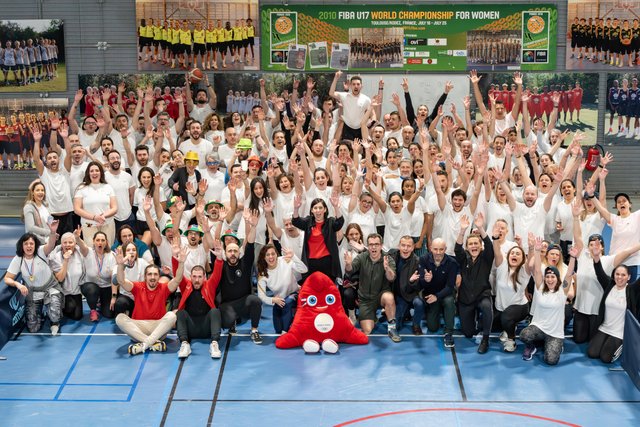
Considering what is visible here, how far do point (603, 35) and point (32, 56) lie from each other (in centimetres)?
1355

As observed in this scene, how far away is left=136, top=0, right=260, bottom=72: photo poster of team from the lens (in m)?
21.0

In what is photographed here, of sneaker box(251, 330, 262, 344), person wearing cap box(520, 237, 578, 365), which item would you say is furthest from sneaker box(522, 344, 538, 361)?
sneaker box(251, 330, 262, 344)

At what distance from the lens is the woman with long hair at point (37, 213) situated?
1477 cm

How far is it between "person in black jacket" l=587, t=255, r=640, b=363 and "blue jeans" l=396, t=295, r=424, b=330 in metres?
2.48

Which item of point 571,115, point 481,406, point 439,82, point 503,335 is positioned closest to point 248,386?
point 481,406

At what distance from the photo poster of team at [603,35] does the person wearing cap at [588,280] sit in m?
9.16

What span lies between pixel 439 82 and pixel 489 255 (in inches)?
353

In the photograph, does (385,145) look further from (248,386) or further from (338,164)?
(248,386)

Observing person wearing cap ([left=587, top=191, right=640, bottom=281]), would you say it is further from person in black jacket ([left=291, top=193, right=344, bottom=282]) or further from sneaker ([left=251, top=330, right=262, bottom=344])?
sneaker ([left=251, top=330, right=262, bottom=344])

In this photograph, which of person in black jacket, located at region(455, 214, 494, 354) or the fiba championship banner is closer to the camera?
person in black jacket, located at region(455, 214, 494, 354)

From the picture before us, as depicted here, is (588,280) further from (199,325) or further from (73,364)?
(73,364)

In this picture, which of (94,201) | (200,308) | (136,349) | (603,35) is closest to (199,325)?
(200,308)

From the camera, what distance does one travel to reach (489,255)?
13141 millimetres

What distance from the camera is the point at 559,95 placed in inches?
830
